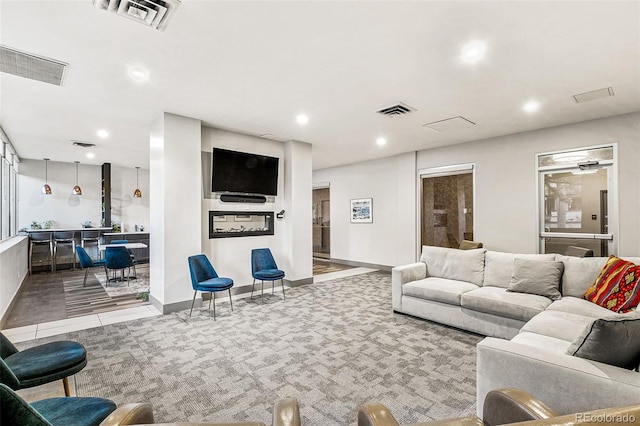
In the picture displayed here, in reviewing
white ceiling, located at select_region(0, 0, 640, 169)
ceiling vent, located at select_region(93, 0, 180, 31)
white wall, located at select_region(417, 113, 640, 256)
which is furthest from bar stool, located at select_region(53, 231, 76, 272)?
white wall, located at select_region(417, 113, 640, 256)

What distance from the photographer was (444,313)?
12.6 ft

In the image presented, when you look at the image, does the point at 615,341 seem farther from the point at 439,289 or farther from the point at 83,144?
the point at 83,144

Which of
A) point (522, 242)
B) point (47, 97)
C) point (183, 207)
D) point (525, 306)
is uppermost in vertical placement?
point (47, 97)

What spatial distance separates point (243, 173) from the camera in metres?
5.49

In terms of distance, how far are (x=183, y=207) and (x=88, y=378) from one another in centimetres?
247

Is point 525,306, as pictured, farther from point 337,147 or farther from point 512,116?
point 337,147

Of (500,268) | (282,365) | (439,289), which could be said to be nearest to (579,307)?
(500,268)

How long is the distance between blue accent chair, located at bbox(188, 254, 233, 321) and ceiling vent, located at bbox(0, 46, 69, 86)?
102 inches

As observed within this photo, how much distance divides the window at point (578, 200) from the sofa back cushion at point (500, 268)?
195 cm

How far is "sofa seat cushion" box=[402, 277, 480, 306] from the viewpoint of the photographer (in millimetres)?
3789

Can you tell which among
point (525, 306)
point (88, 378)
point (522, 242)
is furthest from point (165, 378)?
point (522, 242)

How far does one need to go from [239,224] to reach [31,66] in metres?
3.37

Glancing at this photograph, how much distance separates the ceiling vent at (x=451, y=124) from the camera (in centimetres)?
489

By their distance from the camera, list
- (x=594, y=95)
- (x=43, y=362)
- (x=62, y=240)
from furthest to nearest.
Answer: (x=62, y=240)
(x=594, y=95)
(x=43, y=362)
